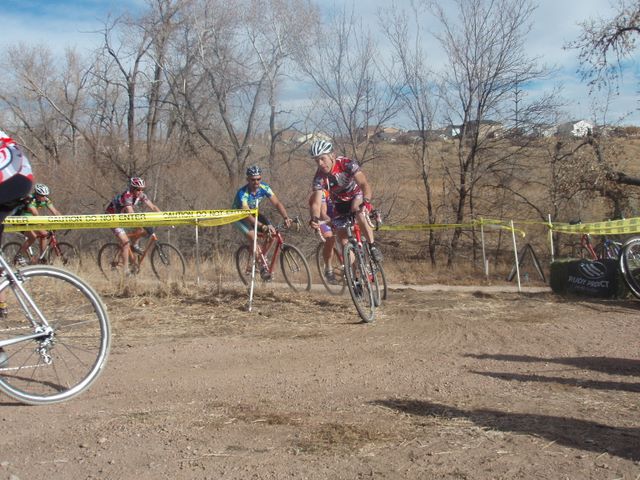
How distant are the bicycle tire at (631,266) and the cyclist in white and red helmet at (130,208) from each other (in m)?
7.09

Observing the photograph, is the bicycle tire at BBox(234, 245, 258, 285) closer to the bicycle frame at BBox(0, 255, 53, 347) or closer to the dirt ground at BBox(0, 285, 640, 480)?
the dirt ground at BBox(0, 285, 640, 480)

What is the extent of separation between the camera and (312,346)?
18.4ft

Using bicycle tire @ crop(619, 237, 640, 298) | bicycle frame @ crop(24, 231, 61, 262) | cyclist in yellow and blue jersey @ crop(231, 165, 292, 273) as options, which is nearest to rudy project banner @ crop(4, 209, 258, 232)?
cyclist in yellow and blue jersey @ crop(231, 165, 292, 273)

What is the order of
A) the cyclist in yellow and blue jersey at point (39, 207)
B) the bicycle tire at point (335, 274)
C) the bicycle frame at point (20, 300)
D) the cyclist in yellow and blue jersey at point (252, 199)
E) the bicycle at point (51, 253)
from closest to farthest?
the bicycle frame at point (20, 300) < the bicycle tire at point (335, 274) < the cyclist in yellow and blue jersey at point (252, 199) < the cyclist in yellow and blue jersey at point (39, 207) < the bicycle at point (51, 253)

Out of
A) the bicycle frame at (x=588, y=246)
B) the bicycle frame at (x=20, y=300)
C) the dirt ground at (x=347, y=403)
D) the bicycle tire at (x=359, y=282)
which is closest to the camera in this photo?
the dirt ground at (x=347, y=403)

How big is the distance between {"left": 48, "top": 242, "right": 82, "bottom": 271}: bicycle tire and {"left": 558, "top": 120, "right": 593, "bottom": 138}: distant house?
13734 mm

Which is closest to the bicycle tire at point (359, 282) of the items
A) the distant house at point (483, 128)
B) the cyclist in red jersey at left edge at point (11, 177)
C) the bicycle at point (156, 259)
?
the cyclist in red jersey at left edge at point (11, 177)

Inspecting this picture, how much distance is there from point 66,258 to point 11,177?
9458 mm

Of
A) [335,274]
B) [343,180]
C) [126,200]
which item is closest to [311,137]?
[126,200]

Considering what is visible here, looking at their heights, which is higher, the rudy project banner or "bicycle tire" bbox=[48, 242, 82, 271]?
the rudy project banner

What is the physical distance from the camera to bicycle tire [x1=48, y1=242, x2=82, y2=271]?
11.4 metres

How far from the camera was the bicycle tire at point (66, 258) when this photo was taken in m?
11.4

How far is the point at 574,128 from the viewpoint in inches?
727

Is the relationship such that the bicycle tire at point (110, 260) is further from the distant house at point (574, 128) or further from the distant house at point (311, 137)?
the distant house at point (574, 128)
